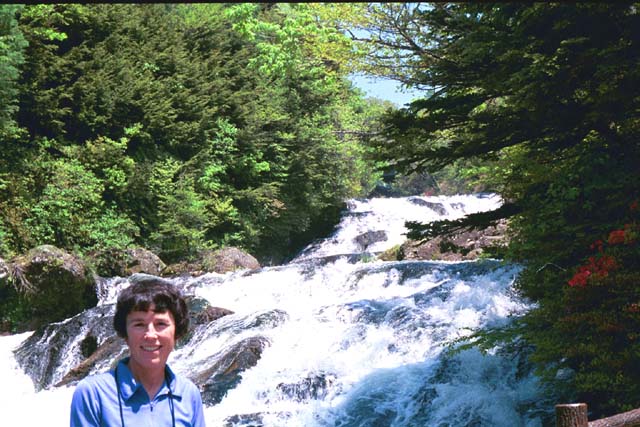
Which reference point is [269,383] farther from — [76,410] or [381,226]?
[381,226]

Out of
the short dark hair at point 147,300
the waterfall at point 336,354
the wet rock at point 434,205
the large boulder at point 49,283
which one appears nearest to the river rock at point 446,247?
the waterfall at point 336,354

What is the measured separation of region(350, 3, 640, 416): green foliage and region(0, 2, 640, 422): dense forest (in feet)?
0.06

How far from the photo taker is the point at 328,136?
24.0m

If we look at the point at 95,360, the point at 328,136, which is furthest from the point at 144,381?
the point at 328,136

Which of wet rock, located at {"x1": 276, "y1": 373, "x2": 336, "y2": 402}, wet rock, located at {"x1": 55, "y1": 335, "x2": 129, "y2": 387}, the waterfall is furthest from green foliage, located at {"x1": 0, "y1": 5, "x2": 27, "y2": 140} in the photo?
wet rock, located at {"x1": 276, "y1": 373, "x2": 336, "y2": 402}

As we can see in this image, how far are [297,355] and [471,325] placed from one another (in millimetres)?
2271

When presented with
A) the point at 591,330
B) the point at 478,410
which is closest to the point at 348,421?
the point at 478,410

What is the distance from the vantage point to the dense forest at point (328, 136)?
6082 millimetres

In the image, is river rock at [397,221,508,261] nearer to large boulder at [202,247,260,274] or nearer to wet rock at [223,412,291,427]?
large boulder at [202,247,260,274]

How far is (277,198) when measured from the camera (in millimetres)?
23000

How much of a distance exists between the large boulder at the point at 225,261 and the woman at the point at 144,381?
50.4 ft

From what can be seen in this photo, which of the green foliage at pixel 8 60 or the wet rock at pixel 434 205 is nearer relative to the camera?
the green foliage at pixel 8 60

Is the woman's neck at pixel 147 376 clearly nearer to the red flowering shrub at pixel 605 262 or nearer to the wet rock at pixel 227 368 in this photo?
the red flowering shrub at pixel 605 262

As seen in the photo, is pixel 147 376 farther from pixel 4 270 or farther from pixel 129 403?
pixel 4 270
